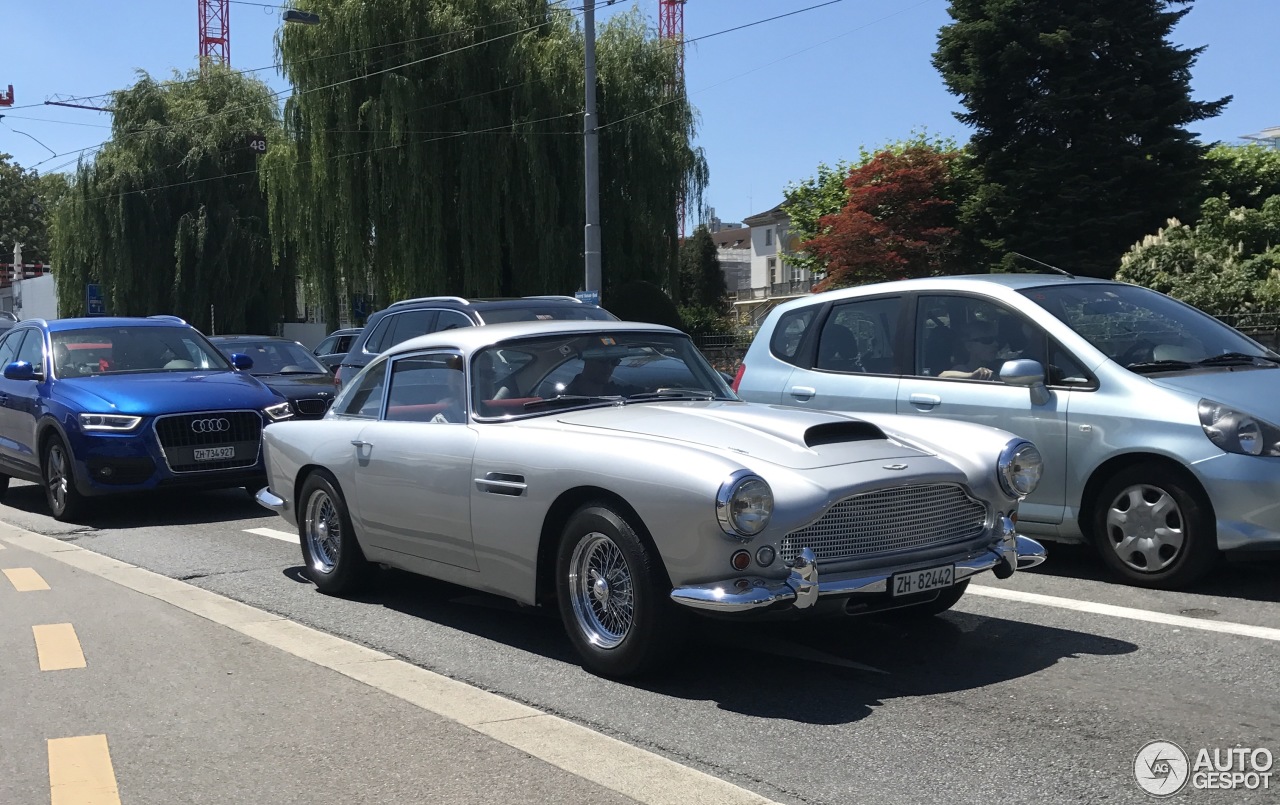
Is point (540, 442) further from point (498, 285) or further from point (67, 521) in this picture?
point (498, 285)

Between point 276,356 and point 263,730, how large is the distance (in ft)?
37.4

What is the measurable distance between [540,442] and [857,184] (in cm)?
3457

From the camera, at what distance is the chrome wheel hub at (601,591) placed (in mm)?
5219

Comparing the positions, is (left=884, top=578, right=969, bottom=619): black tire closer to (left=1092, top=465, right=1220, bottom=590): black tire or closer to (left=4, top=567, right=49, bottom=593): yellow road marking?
(left=1092, top=465, right=1220, bottom=590): black tire

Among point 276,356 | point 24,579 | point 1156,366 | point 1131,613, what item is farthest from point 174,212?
point 1131,613

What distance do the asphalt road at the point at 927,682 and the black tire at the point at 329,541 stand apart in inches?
5.0

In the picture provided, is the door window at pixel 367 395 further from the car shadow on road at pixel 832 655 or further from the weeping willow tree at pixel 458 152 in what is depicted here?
the weeping willow tree at pixel 458 152

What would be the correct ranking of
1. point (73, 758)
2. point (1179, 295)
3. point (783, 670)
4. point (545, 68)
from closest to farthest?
point (73, 758) → point (783, 670) → point (1179, 295) → point (545, 68)

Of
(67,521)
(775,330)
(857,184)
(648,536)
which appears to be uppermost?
(857,184)

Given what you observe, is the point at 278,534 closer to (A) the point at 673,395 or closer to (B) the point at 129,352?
(B) the point at 129,352

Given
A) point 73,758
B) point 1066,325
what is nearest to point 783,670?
point 73,758

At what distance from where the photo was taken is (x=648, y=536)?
5.05 m

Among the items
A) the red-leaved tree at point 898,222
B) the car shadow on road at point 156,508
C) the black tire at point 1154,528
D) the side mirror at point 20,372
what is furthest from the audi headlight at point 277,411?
the red-leaved tree at point 898,222

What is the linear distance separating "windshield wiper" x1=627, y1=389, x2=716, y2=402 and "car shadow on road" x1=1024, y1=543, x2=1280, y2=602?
244cm
